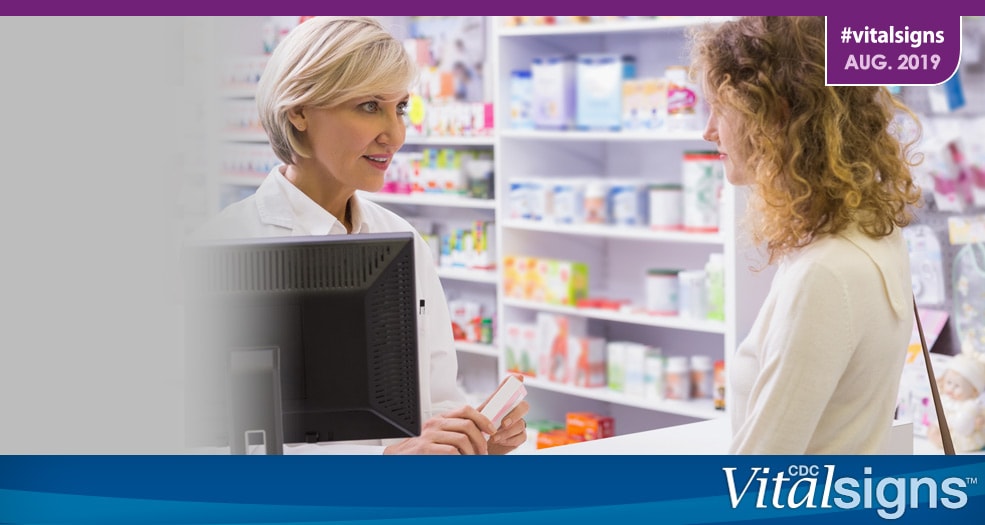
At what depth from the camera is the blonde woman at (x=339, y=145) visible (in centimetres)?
258

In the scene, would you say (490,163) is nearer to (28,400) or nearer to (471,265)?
(471,265)

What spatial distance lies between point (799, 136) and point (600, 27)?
2940 millimetres

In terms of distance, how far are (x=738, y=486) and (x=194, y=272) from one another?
1295mm

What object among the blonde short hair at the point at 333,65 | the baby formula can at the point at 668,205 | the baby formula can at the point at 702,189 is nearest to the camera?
the blonde short hair at the point at 333,65

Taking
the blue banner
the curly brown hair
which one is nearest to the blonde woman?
the blue banner

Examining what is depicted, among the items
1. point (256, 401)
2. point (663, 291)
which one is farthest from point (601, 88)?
point (256, 401)

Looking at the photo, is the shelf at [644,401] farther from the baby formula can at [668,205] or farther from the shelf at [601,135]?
the shelf at [601,135]

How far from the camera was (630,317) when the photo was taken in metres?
4.91

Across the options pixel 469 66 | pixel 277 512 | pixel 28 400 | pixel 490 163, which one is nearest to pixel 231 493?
pixel 277 512

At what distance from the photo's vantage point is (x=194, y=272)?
1.93 meters

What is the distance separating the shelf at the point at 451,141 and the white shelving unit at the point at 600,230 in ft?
0.37

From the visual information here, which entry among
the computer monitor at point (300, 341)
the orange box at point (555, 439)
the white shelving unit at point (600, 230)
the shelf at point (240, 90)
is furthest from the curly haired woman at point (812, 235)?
the shelf at point (240, 90)

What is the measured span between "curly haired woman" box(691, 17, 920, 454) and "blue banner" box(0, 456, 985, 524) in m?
0.53

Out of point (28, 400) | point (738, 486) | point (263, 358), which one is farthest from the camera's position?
point (28, 400)
